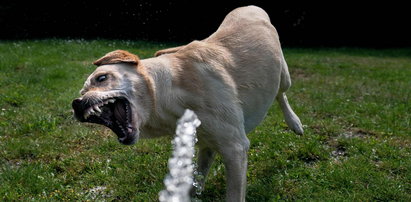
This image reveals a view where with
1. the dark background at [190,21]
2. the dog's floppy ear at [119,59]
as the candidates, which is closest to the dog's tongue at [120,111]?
the dog's floppy ear at [119,59]

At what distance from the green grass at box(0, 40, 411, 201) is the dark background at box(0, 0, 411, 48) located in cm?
974

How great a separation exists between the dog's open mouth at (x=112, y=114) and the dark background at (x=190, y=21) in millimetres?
14175

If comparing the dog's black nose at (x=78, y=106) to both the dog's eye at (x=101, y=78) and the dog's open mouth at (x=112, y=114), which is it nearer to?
the dog's open mouth at (x=112, y=114)

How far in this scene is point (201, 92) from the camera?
3.53m

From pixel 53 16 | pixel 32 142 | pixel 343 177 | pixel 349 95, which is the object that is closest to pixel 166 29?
pixel 53 16

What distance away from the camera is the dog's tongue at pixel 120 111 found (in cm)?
320

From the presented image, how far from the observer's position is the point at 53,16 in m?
18.2

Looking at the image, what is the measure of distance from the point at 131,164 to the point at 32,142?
51.8 inches

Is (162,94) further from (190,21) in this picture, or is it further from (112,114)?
(190,21)

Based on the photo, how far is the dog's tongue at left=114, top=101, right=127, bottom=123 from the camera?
3195 mm

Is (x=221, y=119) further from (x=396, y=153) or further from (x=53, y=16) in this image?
(x=53, y=16)

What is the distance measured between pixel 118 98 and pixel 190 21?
51.4ft

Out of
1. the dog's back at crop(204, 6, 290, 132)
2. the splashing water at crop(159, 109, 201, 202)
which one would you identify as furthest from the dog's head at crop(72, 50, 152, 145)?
the splashing water at crop(159, 109, 201, 202)

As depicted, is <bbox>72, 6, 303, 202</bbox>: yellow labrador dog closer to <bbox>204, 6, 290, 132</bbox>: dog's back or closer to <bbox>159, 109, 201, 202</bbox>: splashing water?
<bbox>204, 6, 290, 132</bbox>: dog's back
